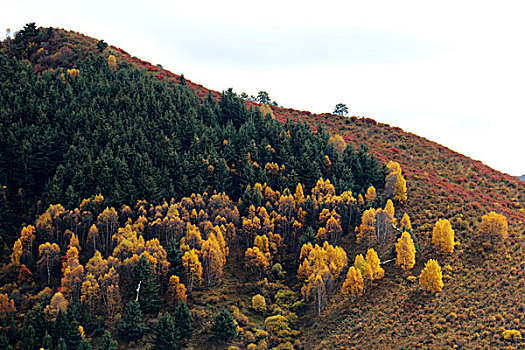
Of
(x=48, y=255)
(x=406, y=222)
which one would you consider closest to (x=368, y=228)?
(x=406, y=222)

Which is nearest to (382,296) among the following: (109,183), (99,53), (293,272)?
(293,272)

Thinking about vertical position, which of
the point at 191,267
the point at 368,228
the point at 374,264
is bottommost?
the point at 191,267

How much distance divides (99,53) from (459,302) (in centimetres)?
12913

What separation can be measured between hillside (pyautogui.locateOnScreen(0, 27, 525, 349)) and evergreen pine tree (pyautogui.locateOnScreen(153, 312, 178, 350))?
245 centimetres

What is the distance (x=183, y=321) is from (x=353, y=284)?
29.1 meters

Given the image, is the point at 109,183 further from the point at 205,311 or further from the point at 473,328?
the point at 473,328

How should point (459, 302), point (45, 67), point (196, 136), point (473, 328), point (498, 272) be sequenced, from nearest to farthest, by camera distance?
1. point (473, 328)
2. point (459, 302)
3. point (498, 272)
4. point (196, 136)
5. point (45, 67)

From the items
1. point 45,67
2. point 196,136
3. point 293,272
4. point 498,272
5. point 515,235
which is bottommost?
point 293,272

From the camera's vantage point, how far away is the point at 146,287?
8212 centimetres

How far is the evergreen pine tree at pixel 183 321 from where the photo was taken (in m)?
77.6

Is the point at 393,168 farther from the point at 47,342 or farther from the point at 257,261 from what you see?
the point at 47,342

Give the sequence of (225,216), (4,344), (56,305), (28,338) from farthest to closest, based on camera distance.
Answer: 1. (225,216)
2. (56,305)
3. (28,338)
4. (4,344)

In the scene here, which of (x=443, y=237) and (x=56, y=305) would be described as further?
(x=443, y=237)

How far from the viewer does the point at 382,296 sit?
8425cm
